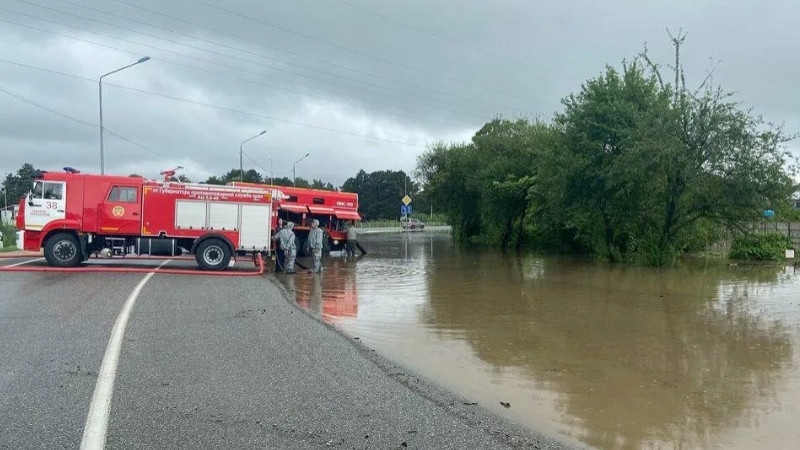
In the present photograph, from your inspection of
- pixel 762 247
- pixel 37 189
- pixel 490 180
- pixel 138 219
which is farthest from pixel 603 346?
pixel 490 180

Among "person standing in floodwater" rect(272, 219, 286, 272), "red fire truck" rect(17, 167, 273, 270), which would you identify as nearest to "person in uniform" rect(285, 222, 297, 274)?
"person standing in floodwater" rect(272, 219, 286, 272)

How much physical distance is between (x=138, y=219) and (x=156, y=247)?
96 cm

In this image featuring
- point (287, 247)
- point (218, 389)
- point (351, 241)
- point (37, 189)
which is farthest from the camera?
point (351, 241)

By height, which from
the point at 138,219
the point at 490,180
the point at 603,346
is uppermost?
the point at 490,180

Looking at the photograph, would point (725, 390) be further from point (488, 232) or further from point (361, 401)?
point (488, 232)

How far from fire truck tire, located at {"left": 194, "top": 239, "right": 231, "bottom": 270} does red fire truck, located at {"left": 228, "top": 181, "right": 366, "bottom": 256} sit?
7.59 meters

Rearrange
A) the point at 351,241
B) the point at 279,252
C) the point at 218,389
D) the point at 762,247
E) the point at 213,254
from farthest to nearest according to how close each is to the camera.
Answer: the point at 351,241 → the point at 762,247 → the point at 279,252 → the point at 213,254 → the point at 218,389

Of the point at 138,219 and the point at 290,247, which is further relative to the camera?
the point at 290,247

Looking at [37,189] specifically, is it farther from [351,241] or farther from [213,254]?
[351,241]

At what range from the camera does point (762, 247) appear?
28.0m

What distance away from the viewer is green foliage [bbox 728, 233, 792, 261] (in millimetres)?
27812

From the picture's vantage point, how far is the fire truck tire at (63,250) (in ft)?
60.9

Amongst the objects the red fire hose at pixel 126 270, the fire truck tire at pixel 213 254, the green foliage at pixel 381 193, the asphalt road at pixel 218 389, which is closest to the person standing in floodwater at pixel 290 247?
the red fire hose at pixel 126 270

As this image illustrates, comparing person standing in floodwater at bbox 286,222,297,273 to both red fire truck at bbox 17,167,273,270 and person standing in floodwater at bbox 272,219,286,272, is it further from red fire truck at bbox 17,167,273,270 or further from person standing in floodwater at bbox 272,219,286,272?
red fire truck at bbox 17,167,273,270
